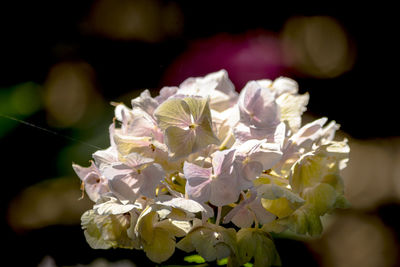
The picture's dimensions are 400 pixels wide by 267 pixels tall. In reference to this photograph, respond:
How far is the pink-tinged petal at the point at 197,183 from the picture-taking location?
0.30 meters

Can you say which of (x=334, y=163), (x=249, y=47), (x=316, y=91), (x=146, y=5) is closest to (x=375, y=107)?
(x=316, y=91)

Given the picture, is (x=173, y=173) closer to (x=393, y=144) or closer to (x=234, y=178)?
(x=234, y=178)

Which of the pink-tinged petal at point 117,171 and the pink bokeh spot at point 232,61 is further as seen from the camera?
the pink bokeh spot at point 232,61

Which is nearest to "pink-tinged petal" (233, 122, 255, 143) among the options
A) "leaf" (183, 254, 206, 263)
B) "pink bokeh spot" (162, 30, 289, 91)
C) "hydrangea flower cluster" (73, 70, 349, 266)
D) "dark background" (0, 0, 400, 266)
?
"hydrangea flower cluster" (73, 70, 349, 266)

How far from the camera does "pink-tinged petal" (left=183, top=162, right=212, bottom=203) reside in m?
0.30

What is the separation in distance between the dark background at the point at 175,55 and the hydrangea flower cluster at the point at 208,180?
0.65 feet

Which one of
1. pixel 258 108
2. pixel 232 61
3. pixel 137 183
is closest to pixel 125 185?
pixel 137 183

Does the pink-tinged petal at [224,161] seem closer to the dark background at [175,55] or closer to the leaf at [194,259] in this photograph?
the leaf at [194,259]

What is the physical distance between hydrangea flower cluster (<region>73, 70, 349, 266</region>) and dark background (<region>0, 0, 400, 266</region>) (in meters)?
0.20

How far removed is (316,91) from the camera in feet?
3.73

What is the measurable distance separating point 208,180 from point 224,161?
0.06ft

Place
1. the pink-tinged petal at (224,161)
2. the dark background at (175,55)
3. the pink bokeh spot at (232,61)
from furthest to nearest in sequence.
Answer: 1. the pink bokeh spot at (232,61)
2. the dark background at (175,55)
3. the pink-tinged petal at (224,161)

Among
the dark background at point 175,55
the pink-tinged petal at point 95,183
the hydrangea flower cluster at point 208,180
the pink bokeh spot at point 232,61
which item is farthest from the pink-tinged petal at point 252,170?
the pink bokeh spot at point 232,61

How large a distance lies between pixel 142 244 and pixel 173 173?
6 cm
